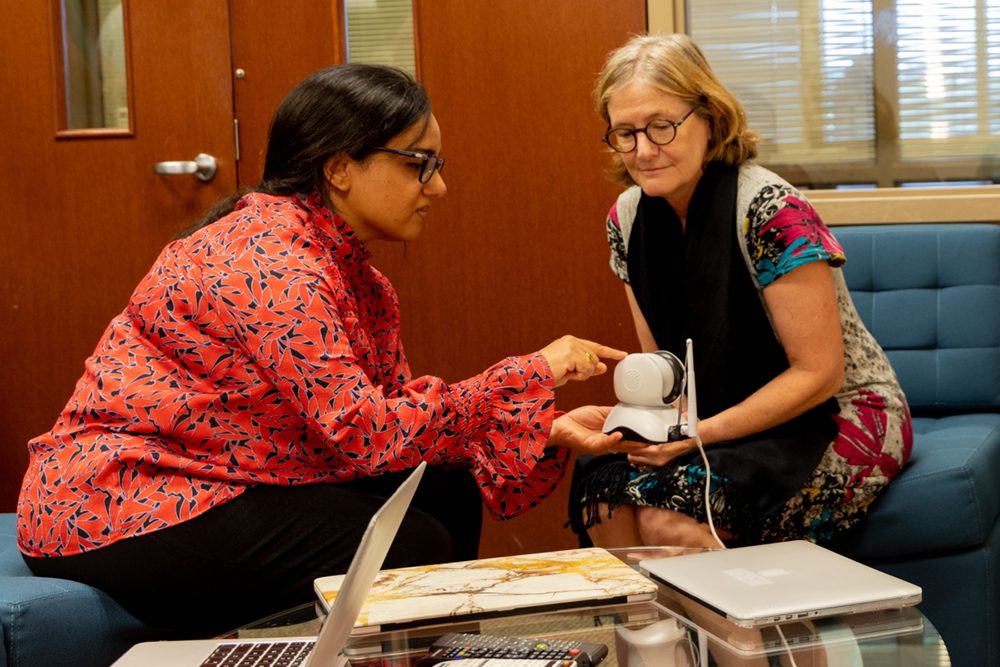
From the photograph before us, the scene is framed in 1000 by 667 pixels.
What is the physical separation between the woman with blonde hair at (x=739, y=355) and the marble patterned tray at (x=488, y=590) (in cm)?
45

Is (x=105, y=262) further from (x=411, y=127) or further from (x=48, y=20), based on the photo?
(x=411, y=127)

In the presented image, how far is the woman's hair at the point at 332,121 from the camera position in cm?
167


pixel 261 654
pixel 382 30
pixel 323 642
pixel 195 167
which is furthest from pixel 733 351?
pixel 195 167

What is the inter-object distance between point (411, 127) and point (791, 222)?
63 centimetres

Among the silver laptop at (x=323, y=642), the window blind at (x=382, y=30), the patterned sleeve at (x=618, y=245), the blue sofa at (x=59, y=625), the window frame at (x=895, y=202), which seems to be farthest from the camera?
the window blind at (x=382, y=30)

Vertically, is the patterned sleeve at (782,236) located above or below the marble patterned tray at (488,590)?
above

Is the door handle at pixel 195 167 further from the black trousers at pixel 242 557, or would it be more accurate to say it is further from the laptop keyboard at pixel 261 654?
the laptop keyboard at pixel 261 654

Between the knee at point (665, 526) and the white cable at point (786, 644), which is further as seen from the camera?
the knee at point (665, 526)

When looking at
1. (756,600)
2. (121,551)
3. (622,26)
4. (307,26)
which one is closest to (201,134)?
(307,26)

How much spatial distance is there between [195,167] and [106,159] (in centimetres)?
24

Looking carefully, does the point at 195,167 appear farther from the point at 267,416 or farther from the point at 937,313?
the point at 937,313

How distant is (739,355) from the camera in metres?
1.89

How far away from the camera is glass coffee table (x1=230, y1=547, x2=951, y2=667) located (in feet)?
3.74

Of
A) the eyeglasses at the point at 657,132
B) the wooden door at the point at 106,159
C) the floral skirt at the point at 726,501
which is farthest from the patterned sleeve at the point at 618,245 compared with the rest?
the wooden door at the point at 106,159
